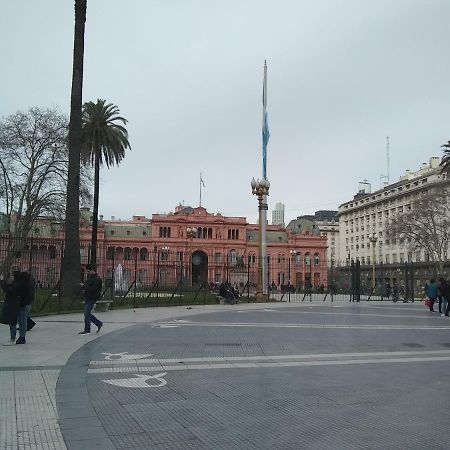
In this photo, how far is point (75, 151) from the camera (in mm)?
22906

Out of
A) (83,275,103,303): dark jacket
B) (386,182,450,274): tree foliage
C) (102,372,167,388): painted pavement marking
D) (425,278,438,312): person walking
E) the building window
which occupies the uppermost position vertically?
(386,182,450,274): tree foliage

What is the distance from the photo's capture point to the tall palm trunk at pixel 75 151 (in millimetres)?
22266

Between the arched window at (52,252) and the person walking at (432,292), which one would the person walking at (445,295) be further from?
the arched window at (52,252)

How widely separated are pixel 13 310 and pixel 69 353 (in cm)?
190

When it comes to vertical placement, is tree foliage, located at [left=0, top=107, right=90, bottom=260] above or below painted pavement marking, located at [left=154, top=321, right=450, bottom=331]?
above

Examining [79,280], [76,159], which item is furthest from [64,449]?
[76,159]

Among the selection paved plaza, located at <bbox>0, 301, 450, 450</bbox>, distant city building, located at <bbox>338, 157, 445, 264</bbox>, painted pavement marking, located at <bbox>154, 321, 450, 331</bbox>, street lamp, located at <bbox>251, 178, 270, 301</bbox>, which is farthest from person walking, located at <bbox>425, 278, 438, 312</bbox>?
distant city building, located at <bbox>338, 157, 445, 264</bbox>

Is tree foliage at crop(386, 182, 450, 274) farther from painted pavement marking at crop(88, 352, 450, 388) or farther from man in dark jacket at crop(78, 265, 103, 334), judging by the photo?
man in dark jacket at crop(78, 265, 103, 334)

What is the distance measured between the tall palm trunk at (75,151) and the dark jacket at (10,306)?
11983mm

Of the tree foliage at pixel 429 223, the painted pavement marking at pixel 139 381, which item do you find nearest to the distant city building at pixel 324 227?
the tree foliage at pixel 429 223

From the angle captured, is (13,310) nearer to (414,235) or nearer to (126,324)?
(126,324)

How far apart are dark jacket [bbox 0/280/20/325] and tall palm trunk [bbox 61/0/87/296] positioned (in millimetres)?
11983

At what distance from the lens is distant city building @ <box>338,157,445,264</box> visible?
8769 cm

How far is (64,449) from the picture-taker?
164 inches
